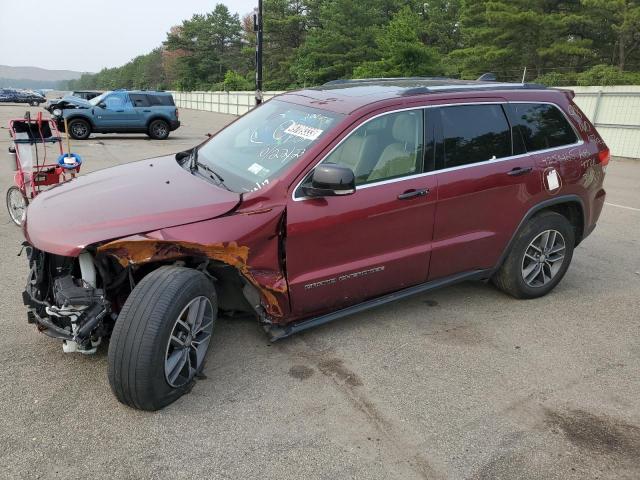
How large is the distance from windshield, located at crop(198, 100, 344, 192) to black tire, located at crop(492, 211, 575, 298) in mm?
1959

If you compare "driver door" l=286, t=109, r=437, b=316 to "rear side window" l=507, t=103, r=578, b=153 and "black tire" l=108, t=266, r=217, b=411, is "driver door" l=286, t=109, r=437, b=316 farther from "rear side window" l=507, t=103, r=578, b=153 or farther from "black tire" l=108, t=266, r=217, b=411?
"rear side window" l=507, t=103, r=578, b=153

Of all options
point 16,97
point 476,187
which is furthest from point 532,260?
point 16,97

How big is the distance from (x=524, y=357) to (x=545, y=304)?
1.07m

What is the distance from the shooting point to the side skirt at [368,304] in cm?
340

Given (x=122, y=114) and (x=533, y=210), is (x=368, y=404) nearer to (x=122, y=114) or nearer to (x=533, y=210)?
(x=533, y=210)

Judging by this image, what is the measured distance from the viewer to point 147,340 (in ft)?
8.83

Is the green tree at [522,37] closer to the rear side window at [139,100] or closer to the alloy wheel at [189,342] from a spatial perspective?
the rear side window at [139,100]

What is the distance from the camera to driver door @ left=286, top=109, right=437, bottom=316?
3.27 meters

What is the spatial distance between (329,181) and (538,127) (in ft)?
7.28

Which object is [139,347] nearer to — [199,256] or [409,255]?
[199,256]

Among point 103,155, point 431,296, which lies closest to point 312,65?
point 103,155

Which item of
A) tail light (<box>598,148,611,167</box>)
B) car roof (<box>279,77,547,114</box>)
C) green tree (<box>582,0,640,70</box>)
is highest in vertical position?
green tree (<box>582,0,640,70</box>)

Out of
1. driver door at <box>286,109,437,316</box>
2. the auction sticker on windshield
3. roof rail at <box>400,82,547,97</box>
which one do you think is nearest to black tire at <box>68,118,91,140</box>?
the auction sticker on windshield

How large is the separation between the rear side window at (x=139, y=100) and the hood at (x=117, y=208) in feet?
49.6
